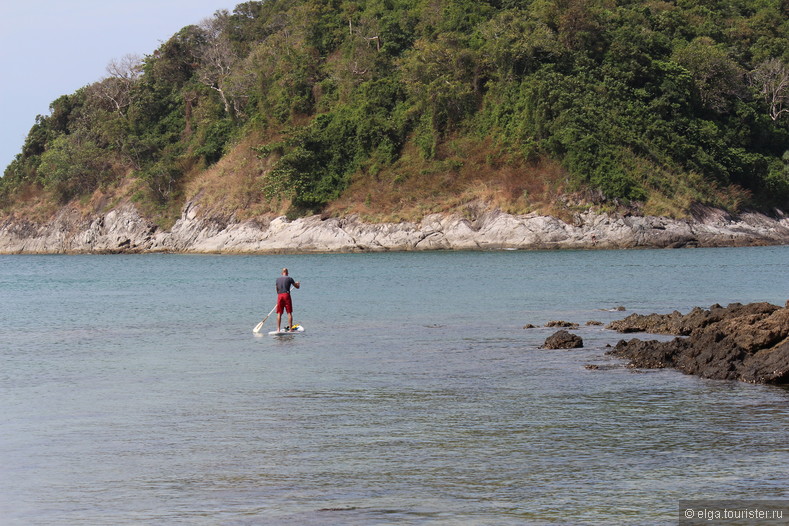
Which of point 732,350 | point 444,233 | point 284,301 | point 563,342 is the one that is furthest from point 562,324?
point 444,233

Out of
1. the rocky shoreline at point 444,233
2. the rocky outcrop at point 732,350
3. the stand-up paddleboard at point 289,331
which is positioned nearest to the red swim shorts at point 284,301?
the stand-up paddleboard at point 289,331

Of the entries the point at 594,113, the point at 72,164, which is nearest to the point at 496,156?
the point at 594,113

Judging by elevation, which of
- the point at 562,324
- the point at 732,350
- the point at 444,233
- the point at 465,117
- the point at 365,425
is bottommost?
the point at 365,425

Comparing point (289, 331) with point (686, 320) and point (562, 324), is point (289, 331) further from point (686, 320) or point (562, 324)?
point (686, 320)

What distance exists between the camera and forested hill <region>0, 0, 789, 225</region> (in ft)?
242

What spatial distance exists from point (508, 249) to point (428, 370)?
170 ft

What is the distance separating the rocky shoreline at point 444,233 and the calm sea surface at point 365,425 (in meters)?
39.0

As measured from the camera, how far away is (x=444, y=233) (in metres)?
71.8

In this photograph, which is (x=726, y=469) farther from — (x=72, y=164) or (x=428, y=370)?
(x=72, y=164)

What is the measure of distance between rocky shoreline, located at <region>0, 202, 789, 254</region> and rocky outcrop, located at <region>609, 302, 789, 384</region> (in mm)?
48641

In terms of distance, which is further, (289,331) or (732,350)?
(289,331)

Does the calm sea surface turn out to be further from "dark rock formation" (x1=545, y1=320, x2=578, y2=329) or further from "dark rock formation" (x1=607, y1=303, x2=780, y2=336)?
"dark rock formation" (x1=607, y1=303, x2=780, y2=336)

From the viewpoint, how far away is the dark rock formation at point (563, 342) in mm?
20203

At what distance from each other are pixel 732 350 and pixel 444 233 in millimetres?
55403
